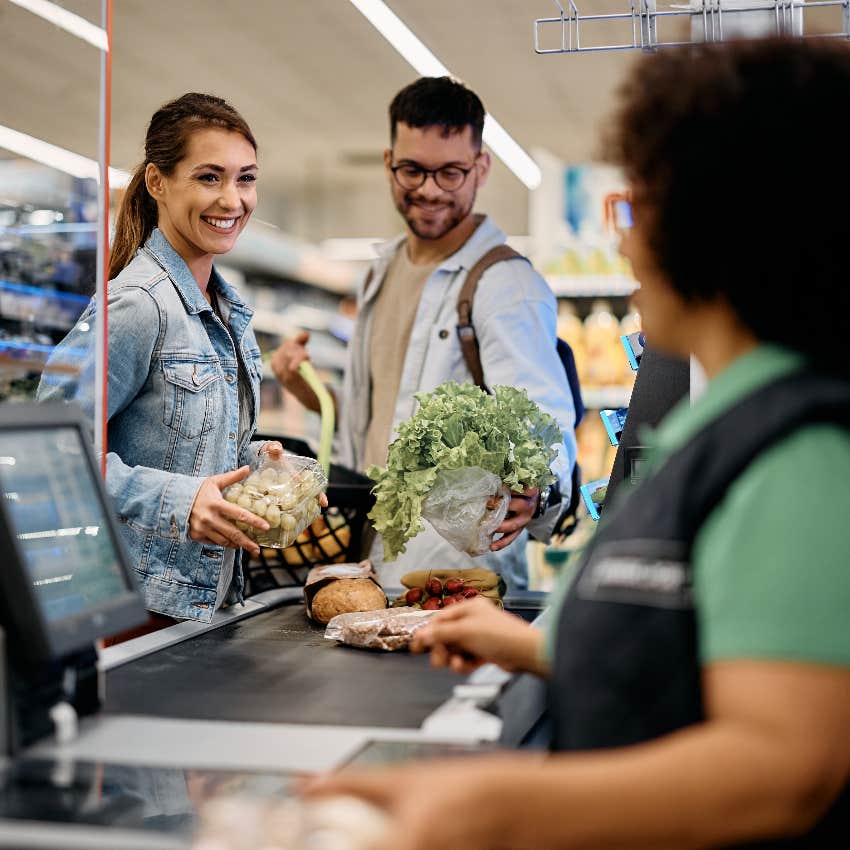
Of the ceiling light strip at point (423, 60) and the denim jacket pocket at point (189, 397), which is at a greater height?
the ceiling light strip at point (423, 60)

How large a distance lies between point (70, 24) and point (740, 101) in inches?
47.4

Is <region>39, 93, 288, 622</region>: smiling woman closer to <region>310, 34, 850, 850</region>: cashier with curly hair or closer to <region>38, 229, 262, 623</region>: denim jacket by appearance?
<region>38, 229, 262, 623</region>: denim jacket

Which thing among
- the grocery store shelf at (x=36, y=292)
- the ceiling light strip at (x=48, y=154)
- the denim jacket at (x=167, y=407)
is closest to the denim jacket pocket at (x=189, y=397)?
the denim jacket at (x=167, y=407)

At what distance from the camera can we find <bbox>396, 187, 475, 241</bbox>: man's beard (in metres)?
3.48

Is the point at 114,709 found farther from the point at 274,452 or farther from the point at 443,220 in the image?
the point at 443,220

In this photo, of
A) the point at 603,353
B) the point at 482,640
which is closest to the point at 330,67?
the point at 603,353

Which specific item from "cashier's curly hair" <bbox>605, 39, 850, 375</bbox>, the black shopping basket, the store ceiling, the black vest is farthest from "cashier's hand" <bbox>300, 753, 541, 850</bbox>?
the store ceiling

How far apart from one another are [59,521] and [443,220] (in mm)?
2330

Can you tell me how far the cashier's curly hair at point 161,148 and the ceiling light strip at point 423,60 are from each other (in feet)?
11.1

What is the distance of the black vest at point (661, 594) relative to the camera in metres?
0.90

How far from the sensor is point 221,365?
2381 millimetres

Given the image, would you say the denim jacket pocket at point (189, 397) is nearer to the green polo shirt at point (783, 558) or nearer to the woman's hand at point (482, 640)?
the woman's hand at point (482, 640)

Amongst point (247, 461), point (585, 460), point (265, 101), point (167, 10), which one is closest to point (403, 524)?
point (247, 461)

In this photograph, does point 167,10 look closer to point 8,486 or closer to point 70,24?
point 70,24
